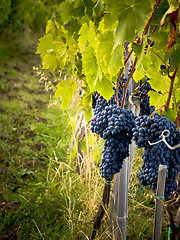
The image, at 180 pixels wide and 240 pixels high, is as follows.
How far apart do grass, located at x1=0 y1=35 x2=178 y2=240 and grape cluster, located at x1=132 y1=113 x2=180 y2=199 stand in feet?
1.74

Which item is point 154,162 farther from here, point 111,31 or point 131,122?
point 111,31

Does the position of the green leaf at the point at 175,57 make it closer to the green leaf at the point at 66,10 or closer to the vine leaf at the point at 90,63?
the vine leaf at the point at 90,63

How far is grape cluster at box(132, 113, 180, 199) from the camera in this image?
95 cm

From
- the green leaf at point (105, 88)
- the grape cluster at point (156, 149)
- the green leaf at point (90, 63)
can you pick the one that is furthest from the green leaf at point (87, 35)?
the grape cluster at point (156, 149)

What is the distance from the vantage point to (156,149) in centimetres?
96

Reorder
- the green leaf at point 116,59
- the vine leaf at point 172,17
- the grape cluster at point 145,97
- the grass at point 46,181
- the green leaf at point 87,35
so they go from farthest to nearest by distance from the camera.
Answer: the grass at point 46,181 < the grape cluster at point 145,97 < the green leaf at point 87,35 < the green leaf at point 116,59 < the vine leaf at point 172,17

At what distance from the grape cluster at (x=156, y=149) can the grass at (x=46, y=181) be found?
0.53 metres

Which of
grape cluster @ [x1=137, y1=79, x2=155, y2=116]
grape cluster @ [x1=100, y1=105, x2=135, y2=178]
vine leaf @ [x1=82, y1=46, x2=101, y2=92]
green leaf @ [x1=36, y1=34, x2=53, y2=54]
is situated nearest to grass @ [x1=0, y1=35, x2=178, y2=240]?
grape cluster @ [x1=100, y1=105, x2=135, y2=178]

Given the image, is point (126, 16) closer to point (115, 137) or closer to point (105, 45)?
point (105, 45)

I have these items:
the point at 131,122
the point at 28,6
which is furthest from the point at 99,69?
the point at 28,6

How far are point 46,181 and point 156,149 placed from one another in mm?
1581

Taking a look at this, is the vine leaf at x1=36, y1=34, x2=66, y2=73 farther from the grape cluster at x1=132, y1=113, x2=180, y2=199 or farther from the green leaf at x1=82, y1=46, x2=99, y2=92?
the grape cluster at x1=132, y1=113, x2=180, y2=199

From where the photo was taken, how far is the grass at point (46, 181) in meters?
1.78

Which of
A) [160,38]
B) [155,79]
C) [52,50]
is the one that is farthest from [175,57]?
[52,50]
